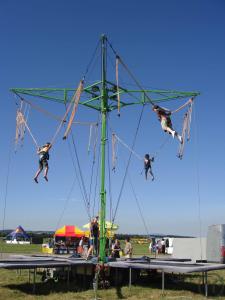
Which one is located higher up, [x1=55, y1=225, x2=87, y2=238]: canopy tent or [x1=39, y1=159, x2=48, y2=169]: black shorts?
[x1=39, y1=159, x2=48, y2=169]: black shorts

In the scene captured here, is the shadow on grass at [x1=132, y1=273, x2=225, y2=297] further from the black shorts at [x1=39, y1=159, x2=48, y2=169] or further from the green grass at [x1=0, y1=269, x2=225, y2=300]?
the black shorts at [x1=39, y1=159, x2=48, y2=169]

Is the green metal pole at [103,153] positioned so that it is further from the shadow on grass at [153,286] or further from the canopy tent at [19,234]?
the canopy tent at [19,234]

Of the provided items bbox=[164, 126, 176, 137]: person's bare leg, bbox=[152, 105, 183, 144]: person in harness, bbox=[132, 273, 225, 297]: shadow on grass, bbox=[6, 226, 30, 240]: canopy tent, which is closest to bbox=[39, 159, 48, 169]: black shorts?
bbox=[152, 105, 183, 144]: person in harness

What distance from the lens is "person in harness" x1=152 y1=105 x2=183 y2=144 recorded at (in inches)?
511

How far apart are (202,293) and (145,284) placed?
90.3 inches

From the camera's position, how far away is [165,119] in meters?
13.1

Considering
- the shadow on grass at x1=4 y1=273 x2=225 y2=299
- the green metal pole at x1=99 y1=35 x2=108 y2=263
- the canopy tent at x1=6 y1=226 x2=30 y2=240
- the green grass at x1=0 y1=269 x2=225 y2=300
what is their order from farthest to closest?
the canopy tent at x1=6 y1=226 x2=30 y2=240 → the green metal pole at x1=99 y1=35 x2=108 y2=263 → the shadow on grass at x1=4 y1=273 x2=225 y2=299 → the green grass at x1=0 y1=269 x2=225 y2=300

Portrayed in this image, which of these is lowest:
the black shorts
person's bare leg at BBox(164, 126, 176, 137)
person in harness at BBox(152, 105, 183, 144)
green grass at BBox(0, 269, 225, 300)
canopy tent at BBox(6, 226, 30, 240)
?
green grass at BBox(0, 269, 225, 300)

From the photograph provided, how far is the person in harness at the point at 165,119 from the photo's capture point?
1297 centimetres

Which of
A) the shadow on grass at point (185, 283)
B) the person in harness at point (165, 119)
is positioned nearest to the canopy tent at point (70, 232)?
the shadow on grass at point (185, 283)

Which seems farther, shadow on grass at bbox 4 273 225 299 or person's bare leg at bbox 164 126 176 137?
shadow on grass at bbox 4 273 225 299

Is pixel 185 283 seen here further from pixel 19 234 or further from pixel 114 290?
pixel 19 234

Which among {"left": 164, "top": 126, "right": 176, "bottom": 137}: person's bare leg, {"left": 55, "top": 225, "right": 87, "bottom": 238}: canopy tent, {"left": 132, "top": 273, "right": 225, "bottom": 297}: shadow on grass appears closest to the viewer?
{"left": 164, "top": 126, "right": 176, "bottom": 137}: person's bare leg

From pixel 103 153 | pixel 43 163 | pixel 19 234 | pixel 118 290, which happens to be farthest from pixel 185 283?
pixel 19 234
